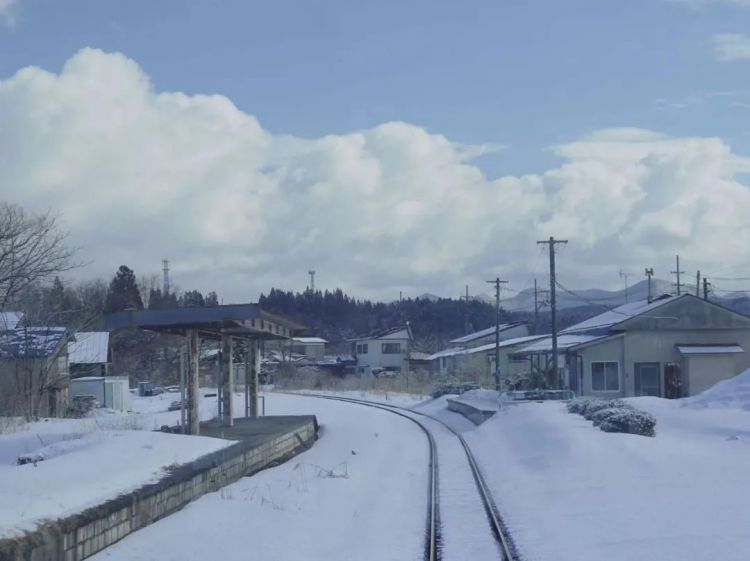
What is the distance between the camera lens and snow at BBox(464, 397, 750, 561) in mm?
12055

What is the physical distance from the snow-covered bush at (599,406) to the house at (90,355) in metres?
35.1

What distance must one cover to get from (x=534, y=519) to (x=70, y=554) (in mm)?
7110

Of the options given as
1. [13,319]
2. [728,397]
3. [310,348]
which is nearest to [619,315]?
[728,397]

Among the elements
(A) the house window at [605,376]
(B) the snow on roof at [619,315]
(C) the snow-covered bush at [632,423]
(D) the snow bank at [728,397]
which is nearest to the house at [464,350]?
(B) the snow on roof at [619,315]

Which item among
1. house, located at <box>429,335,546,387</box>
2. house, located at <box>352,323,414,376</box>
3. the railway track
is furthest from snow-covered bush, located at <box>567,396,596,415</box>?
house, located at <box>352,323,414,376</box>

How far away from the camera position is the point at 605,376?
5181cm

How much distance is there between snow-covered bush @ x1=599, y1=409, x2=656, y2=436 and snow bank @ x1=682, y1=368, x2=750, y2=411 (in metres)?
7.90

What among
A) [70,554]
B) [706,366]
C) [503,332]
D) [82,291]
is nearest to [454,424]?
[706,366]

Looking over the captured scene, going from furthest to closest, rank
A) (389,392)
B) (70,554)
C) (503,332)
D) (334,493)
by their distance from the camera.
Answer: (503,332) < (389,392) < (334,493) < (70,554)

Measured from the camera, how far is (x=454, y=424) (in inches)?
1547

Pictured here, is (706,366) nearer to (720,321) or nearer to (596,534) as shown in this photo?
(720,321)

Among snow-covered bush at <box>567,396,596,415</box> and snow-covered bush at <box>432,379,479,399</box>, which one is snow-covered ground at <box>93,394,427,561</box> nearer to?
snow-covered bush at <box>567,396,596,415</box>

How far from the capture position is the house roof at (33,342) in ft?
136

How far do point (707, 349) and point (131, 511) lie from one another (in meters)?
44.2
